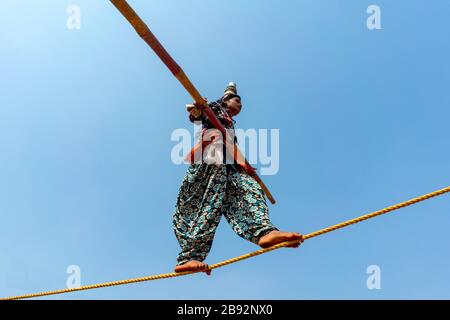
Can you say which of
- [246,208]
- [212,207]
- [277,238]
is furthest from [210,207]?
[277,238]

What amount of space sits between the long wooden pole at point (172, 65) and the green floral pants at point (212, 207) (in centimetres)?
14

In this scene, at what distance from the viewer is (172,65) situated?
4188mm

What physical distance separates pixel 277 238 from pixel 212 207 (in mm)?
882

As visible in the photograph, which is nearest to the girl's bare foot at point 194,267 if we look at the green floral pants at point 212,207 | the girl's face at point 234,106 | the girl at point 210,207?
the girl at point 210,207

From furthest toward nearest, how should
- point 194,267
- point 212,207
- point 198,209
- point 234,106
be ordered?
point 234,106, point 198,209, point 212,207, point 194,267

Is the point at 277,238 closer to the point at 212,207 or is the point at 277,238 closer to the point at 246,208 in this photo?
the point at 246,208

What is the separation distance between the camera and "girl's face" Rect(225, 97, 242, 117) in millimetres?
5270

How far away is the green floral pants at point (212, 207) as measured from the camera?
163 inches

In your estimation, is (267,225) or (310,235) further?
(267,225)

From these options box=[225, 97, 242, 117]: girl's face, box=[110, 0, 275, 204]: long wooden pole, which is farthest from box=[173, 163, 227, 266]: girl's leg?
box=[225, 97, 242, 117]: girl's face

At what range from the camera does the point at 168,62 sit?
416cm
